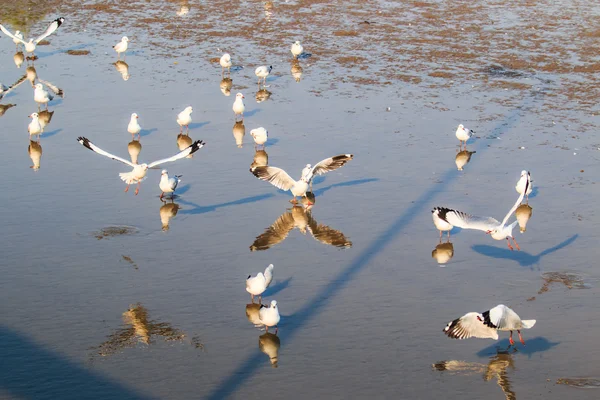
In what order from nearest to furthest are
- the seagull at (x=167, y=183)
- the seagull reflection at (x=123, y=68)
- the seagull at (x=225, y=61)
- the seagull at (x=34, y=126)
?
the seagull at (x=167, y=183)
the seagull at (x=34, y=126)
the seagull at (x=225, y=61)
the seagull reflection at (x=123, y=68)

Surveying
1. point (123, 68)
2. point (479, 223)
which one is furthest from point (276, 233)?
point (123, 68)

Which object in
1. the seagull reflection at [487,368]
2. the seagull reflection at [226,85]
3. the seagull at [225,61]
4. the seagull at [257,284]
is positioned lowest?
the seagull reflection at [487,368]

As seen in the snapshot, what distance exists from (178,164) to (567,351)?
9008 millimetres

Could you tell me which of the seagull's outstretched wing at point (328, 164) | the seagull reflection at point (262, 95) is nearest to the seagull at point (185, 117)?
the seagull reflection at point (262, 95)

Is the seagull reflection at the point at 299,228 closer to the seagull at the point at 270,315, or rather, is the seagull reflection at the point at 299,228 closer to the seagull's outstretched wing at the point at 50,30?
the seagull at the point at 270,315

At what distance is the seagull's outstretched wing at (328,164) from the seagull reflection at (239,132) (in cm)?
315

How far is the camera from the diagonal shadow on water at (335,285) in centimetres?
1004

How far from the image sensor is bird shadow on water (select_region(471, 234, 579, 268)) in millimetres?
13211

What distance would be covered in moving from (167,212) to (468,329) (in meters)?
6.21

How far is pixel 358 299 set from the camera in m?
12.0

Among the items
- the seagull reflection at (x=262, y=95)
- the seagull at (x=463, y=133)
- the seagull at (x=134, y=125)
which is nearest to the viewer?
the seagull at (x=463, y=133)

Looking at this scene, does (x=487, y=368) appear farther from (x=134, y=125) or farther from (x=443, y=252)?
(x=134, y=125)

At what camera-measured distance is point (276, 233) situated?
1424 cm

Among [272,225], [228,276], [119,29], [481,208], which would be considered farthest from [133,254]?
[119,29]
